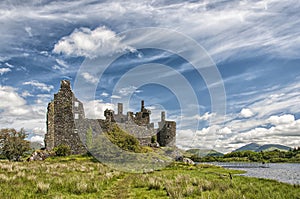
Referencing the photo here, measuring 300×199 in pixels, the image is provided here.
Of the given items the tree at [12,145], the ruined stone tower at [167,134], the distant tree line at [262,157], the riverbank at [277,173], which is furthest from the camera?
the distant tree line at [262,157]

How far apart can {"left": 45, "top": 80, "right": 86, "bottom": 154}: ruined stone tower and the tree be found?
3.62 meters

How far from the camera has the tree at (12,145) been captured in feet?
118

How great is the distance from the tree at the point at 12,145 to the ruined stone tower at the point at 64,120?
3615 millimetres

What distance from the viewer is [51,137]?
38844mm

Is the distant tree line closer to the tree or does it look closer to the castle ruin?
the castle ruin

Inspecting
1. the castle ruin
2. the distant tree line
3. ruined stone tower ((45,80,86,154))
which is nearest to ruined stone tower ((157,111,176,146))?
the castle ruin

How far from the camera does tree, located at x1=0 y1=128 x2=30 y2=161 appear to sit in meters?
36.0

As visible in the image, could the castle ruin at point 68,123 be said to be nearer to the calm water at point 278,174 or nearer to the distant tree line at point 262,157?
the calm water at point 278,174

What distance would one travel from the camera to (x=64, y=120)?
39.4 m

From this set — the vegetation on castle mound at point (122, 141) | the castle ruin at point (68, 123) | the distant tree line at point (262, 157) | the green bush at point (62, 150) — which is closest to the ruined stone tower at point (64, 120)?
the castle ruin at point (68, 123)

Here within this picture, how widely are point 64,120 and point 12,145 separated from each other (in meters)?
7.45

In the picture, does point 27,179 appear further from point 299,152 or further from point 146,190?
point 299,152

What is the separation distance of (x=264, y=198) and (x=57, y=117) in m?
33.7

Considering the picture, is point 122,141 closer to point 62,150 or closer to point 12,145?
point 62,150
